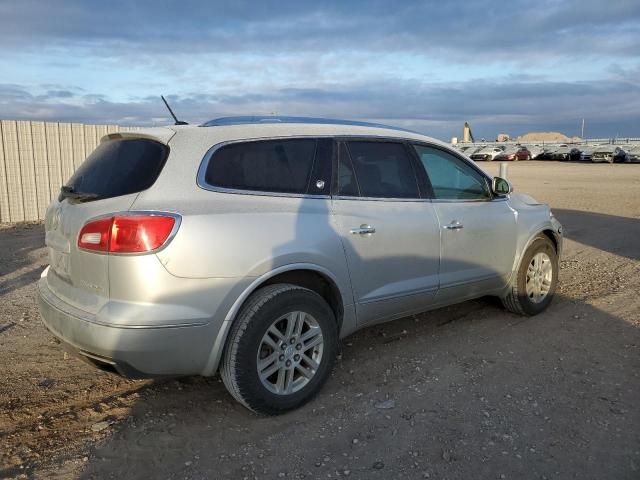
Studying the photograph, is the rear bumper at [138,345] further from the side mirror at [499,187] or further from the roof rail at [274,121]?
the side mirror at [499,187]

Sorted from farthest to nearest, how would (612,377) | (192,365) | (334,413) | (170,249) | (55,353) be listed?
1. (55,353)
2. (612,377)
3. (334,413)
4. (192,365)
5. (170,249)

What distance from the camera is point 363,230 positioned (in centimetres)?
385

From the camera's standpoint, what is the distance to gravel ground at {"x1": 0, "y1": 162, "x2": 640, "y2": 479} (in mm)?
3037

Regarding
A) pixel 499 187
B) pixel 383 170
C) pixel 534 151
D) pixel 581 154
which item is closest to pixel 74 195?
pixel 383 170

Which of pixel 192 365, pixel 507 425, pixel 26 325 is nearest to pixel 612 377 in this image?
pixel 507 425

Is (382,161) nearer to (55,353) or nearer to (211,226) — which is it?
(211,226)

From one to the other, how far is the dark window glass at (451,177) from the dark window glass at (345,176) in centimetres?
77

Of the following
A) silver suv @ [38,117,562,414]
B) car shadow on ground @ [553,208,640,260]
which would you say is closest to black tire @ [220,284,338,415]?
silver suv @ [38,117,562,414]

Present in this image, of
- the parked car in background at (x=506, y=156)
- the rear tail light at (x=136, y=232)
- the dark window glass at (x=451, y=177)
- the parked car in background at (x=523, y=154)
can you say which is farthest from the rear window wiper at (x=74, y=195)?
the parked car in background at (x=523, y=154)

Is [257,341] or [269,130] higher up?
[269,130]

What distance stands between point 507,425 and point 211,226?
2.13 meters

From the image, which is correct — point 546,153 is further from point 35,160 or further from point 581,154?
point 35,160

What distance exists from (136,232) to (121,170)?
57cm

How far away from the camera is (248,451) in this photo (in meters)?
3.17
